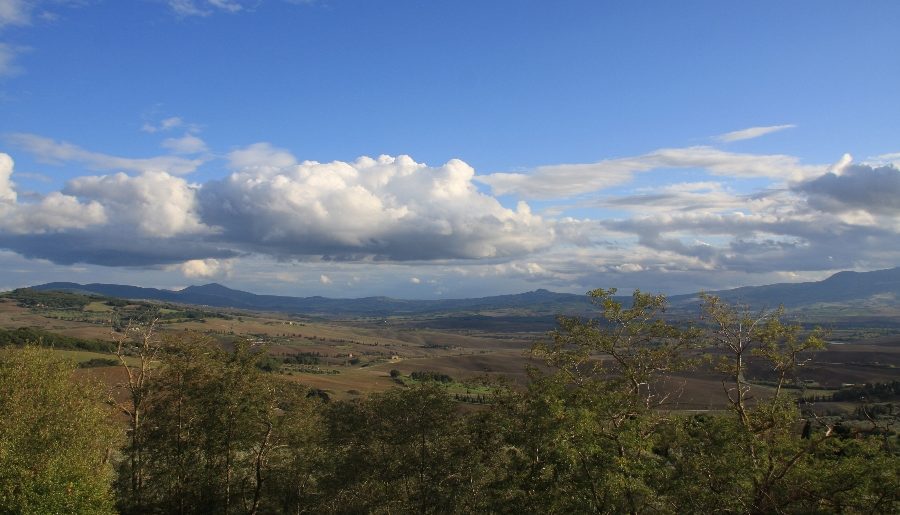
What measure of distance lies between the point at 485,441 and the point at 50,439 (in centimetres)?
2705

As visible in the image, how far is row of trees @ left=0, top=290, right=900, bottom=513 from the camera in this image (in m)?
24.8

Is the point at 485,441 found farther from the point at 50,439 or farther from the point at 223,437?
the point at 50,439

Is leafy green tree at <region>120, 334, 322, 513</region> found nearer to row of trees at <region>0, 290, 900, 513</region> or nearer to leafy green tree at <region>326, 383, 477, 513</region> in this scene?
row of trees at <region>0, 290, 900, 513</region>

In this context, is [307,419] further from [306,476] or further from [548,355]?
[548,355]

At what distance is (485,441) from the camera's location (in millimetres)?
35938

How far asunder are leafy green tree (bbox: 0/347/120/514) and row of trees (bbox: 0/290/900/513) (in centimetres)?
14

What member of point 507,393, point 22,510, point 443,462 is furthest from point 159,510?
point 507,393

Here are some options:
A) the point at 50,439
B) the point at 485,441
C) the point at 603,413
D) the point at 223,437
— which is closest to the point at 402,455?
the point at 485,441

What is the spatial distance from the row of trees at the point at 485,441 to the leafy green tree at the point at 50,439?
14cm

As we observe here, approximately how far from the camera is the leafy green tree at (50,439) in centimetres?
2973

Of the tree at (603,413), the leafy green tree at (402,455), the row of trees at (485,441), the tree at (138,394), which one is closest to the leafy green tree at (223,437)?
the row of trees at (485,441)

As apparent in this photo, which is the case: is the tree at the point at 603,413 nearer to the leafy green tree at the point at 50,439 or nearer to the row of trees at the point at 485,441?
the row of trees at the point at 485,441

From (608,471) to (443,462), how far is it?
52.9 feet

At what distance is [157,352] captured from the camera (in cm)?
4666
